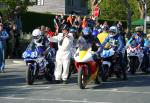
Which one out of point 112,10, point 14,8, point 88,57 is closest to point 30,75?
point 88,57

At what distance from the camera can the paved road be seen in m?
13.3

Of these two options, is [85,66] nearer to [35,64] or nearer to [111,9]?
[35,64]

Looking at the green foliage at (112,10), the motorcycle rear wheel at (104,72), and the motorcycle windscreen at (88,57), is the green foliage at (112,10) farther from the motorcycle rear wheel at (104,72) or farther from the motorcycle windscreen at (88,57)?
the motorcycle windscreen at (88,57)

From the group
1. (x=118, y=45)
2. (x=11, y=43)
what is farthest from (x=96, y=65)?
(x=11, y=43)

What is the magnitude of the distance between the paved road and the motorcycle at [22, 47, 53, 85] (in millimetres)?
275

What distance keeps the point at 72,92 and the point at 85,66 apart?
0.95 meters

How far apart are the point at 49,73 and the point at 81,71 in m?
2.03

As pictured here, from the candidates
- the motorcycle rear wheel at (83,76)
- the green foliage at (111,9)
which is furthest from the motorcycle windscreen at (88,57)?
the green foliage at (111,9)

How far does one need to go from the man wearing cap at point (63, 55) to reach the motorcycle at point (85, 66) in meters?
0.87

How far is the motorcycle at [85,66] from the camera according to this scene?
14.9m

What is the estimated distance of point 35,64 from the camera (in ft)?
52.4

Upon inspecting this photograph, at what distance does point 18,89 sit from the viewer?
49.5 ft

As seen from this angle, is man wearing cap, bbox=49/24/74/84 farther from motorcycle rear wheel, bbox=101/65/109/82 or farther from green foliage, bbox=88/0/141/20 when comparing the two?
green foliage, bbox=88/0/141/20

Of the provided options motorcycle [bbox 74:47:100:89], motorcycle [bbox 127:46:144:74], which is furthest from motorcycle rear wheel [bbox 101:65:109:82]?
motorcycle [bbox 127:46:144:74]
